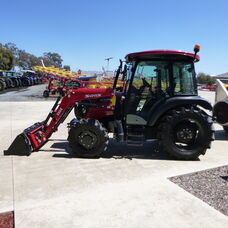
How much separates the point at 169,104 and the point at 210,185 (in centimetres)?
167

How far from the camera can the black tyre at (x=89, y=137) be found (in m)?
4.51

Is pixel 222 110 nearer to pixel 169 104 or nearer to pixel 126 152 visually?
pixel 169 104

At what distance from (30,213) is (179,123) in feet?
10.5

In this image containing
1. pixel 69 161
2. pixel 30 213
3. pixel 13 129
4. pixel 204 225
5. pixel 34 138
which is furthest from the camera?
pixel 13 129

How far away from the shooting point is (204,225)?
8.32 feet

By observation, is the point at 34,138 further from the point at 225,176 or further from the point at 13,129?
the point at 225,176

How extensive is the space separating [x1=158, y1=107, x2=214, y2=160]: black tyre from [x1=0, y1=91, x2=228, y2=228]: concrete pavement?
0.79 feet

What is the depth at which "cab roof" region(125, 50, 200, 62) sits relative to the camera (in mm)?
4344


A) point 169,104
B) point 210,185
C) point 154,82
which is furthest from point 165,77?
point 210,185

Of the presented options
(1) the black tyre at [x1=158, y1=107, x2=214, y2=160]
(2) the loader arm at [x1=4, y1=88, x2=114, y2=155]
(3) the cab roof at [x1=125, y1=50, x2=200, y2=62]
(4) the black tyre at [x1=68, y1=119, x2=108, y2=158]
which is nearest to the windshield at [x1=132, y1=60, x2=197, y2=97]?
(3) the cab roof at [x1=125, y1=50, x2=200, y2=62]

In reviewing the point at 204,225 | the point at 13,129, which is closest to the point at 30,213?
the point at 204,225

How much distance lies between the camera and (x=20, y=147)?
468cm

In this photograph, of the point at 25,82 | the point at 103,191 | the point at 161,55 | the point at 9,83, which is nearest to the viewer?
the point at 103,191

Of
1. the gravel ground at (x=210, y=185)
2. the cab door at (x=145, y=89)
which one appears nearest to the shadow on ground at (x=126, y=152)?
the cab door at (x=145, y=89)
